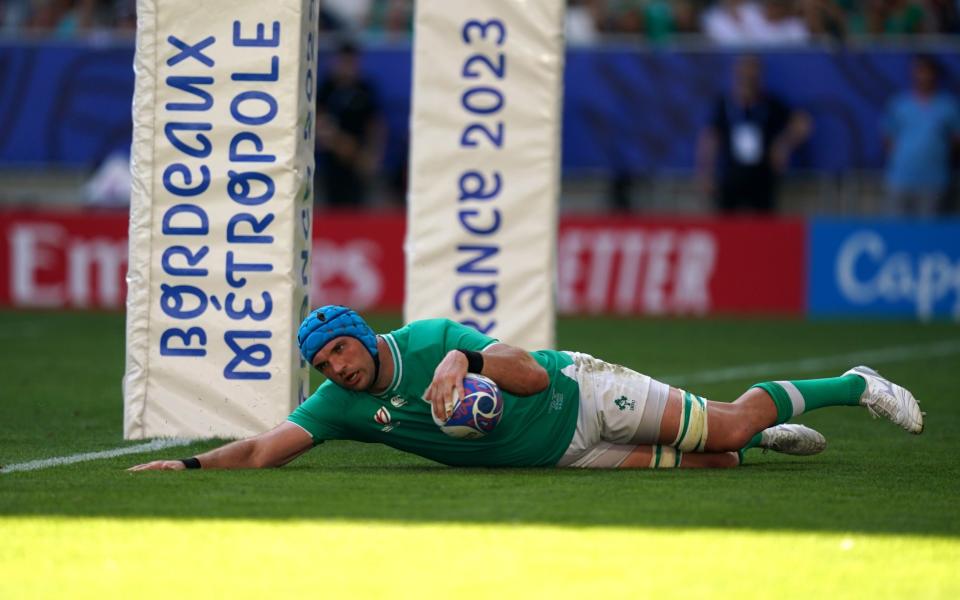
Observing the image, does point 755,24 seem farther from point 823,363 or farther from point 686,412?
point 686,412

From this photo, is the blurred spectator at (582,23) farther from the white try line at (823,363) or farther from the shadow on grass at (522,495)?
the shadow on grass at (522,495)

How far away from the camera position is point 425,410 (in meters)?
7.79

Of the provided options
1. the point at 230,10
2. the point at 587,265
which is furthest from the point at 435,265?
the point at 587,265

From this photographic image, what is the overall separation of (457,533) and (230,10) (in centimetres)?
438

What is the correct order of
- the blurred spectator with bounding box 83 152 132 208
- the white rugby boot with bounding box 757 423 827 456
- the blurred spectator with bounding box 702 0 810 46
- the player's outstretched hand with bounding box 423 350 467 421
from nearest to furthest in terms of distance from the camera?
the player's outstretched hand with bounding box 423 350 467 421
the white rugby boot with bounding box 757 423 827 456
the blurred spectator with bounding box 702 0 810 46
the blurred spectator with bounding box 83 152 132 208

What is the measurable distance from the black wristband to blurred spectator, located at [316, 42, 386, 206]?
13.3 metres

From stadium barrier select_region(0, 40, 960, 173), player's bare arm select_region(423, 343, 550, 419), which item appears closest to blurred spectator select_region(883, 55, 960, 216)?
stadium barrier select_region(0, 40, 960, 173)

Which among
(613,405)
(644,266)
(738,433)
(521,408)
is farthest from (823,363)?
(521,408)

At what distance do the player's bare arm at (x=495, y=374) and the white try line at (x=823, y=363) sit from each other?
5564 mm

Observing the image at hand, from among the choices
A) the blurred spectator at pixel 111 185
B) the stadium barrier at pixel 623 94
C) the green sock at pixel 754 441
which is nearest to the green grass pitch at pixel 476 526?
the green sock at pixel 754 441

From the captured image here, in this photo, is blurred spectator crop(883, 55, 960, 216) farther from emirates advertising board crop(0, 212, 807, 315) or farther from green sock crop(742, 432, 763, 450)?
green sock crop(742, 432, 763, 450)

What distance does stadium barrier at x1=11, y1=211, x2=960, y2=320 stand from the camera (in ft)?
66.8

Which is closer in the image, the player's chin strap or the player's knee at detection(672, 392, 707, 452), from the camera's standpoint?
the player's chin strap

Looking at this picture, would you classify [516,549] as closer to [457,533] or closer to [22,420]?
[457,533]
